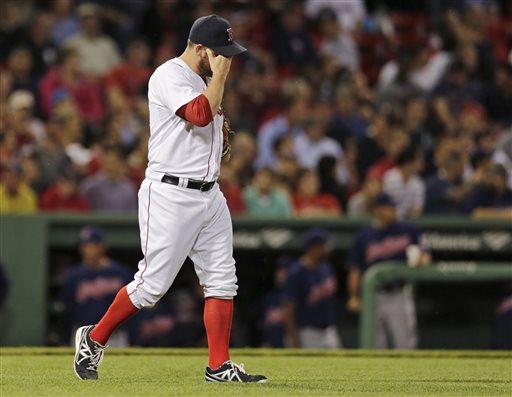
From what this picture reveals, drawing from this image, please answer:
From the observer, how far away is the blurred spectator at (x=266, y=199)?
13055mm

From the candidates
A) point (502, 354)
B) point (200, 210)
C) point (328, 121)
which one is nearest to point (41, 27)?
point (328, 121)

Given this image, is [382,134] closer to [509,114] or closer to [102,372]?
[509,114]

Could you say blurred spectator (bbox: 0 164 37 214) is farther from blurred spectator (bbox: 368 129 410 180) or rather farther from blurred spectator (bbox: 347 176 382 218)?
blurred spectator (bbox: 368 129 410 180)

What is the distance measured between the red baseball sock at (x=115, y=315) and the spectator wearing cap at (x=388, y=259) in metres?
5.33

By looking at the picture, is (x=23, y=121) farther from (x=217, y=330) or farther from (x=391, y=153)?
(x=217, y=330)

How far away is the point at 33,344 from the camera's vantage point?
11.6 meters

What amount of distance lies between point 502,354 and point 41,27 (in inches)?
278

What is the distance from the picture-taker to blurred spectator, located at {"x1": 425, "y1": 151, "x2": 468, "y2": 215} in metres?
13.7

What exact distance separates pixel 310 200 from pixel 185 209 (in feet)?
21.4

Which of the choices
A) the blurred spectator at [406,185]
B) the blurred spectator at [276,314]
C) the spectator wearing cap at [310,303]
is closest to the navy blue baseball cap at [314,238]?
the spectator wearing cap at [310,303]

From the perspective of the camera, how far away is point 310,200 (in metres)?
13.4

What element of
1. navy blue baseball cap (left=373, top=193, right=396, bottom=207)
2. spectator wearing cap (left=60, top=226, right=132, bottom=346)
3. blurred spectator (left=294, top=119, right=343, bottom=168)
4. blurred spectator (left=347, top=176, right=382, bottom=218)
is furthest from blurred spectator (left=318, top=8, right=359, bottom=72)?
spectator wearing cap (left=60, top=226, right=132, bottom=346)

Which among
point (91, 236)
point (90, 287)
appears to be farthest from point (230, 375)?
point (90, 287)

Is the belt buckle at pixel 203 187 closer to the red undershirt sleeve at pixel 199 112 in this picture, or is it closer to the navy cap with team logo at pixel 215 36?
the red undershirt sleeve at pixel 199 112
